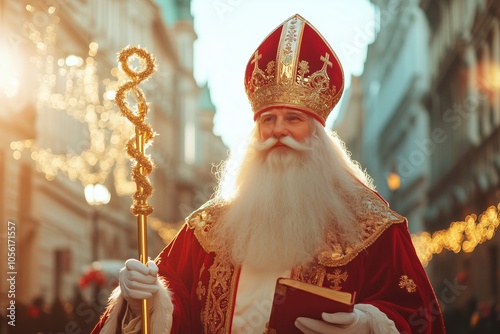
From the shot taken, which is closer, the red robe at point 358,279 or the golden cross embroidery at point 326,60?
the red robe at point 358,279

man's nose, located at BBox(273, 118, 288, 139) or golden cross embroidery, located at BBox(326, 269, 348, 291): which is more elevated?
man's nose, located at BBox(273, 118, 288, 139)

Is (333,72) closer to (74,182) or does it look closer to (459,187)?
(74,182)

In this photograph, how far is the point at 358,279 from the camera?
533 cm

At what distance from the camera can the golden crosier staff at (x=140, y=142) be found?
5.05 m

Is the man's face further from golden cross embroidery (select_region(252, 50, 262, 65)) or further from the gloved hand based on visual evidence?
the gloved hand

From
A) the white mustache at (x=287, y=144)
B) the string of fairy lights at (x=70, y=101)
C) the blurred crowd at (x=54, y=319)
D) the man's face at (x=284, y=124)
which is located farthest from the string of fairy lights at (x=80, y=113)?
the white mustache at (x=287, y=144)

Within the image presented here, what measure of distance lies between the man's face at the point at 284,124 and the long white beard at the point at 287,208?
56mm

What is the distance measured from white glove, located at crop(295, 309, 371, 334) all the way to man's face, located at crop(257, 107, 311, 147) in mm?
1058

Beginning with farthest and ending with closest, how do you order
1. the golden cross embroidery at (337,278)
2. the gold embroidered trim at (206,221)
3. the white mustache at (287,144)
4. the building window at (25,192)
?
1. the building window at (25,192)
2. the gold embroidered trim at (206,221)
3. the white mustache at (287,144)
4. the golden cross embroidery at (337,278)

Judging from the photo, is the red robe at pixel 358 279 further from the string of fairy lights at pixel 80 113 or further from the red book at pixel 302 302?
the string of fairy lights at pixel 80 113

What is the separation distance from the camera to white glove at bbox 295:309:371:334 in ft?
15.8

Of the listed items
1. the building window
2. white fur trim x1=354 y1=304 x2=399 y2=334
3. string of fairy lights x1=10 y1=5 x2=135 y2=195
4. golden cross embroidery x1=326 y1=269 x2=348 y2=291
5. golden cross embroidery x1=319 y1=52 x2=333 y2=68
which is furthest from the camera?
the building window

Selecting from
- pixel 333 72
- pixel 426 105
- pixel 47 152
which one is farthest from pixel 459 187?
pixel 333 72

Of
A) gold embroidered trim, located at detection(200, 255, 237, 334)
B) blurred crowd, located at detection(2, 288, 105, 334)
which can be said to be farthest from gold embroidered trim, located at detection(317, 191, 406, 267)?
→ blurred crowd, located at detection(2, 288, 105, 334)
